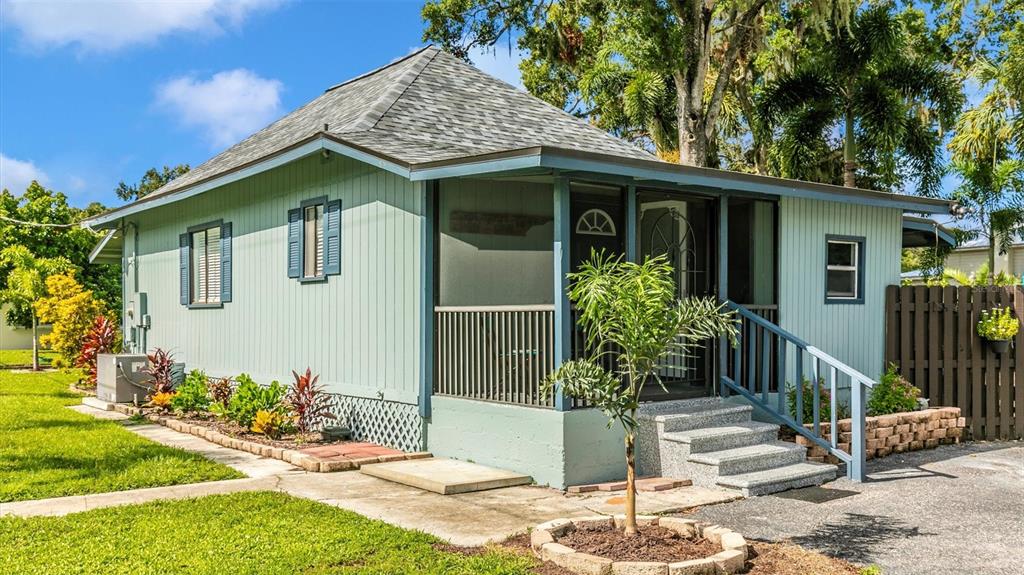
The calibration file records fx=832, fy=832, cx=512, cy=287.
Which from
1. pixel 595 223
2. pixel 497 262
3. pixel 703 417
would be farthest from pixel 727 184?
pixel 497 262

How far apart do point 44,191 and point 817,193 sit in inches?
1081

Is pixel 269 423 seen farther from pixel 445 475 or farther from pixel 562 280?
pixel 562 280

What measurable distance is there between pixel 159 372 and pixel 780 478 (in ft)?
30.9

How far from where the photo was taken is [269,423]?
9.52 m

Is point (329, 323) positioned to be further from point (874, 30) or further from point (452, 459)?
point (874, 30)

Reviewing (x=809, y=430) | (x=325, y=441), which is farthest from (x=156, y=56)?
(x=809, y=430)

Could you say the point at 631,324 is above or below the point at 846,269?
below

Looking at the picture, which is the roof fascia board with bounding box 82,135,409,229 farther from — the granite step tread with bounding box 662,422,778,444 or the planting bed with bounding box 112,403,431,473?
→ the granite step tread with bounding box 662,422,778,444

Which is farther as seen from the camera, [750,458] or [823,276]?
[823,276]

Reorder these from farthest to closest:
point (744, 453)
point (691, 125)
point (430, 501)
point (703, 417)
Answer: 1. point (691, 125)
2. point (703, 417)
3. point (744, 453)
4. point (430, 501)

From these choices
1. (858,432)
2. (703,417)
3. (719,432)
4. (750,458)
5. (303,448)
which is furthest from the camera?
(303,448)

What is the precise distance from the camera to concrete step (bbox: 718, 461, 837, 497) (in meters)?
7.07

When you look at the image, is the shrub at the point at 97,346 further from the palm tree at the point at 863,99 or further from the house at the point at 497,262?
the palm tree at the point at 863,99

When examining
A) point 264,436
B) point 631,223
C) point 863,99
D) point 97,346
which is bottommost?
point 264,436
